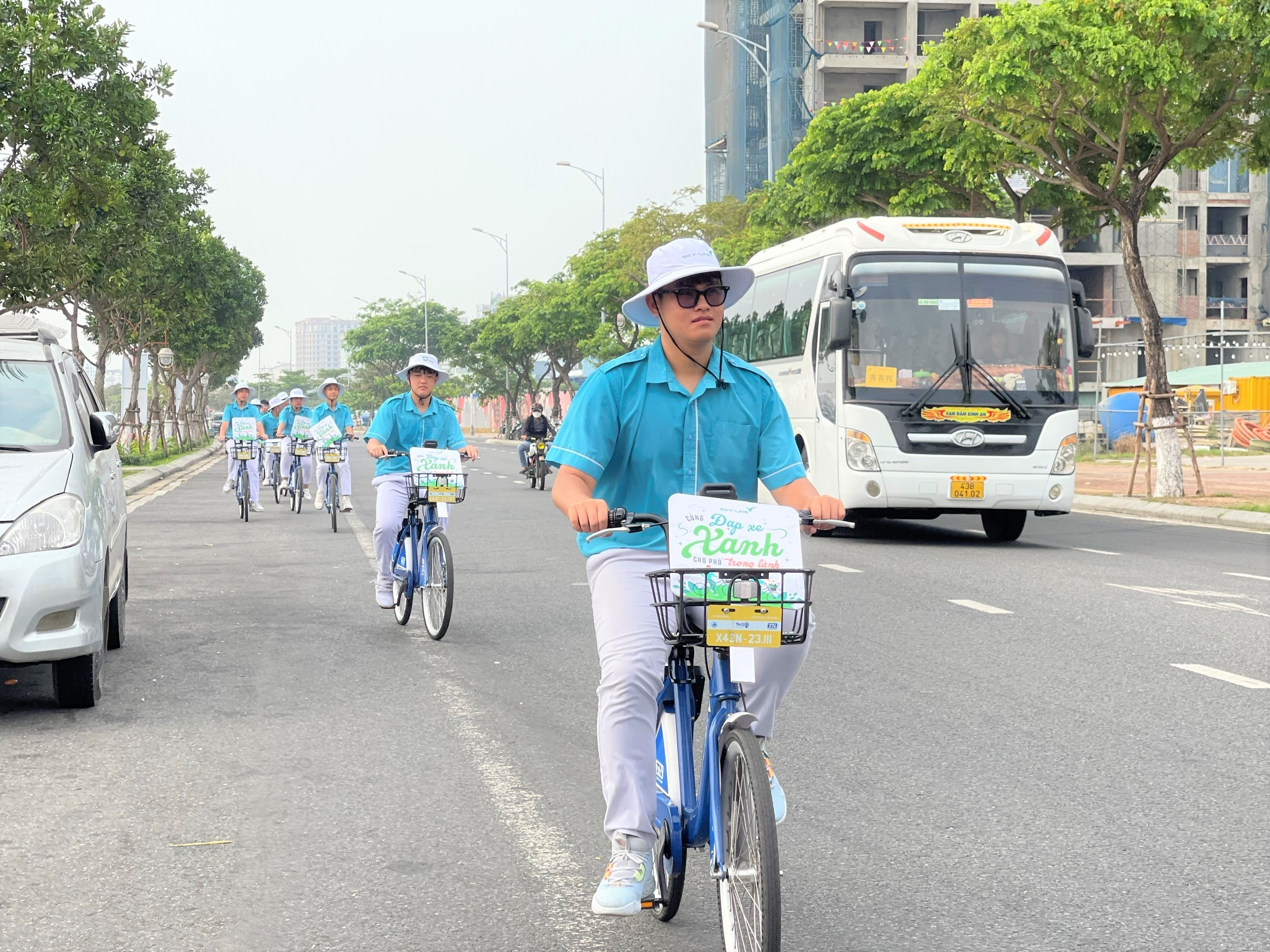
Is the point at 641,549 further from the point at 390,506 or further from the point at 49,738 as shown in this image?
the point at 390,506

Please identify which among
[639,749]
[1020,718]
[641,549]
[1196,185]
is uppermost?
[1196,185]

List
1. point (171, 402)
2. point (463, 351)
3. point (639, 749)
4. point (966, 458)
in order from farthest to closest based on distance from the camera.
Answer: point (463, 351)
point (171, 402)
point (966, 458)
point (639, 749)

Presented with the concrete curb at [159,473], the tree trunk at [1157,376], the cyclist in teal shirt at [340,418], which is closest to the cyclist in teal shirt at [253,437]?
the cyclist in teal shirt at [340,418]

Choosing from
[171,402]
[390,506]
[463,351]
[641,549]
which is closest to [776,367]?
[390,506]

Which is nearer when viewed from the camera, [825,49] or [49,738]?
[49,738]

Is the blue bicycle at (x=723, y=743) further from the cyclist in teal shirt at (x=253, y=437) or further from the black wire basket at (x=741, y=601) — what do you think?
the cyclist in teal shirt at (x=253, y=437)

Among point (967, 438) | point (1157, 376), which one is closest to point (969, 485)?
point (967, 438)

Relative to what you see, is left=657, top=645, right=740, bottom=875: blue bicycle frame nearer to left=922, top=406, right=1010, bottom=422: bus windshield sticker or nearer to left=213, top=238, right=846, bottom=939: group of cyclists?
left=213, top=238, right=846, bottom=939: group of cyclists

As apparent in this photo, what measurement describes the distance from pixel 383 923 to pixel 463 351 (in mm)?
96141

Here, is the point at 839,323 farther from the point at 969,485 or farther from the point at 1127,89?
the point at 1127,89

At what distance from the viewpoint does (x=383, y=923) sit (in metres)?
4.21

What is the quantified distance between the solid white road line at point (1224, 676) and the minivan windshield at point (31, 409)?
228 inches

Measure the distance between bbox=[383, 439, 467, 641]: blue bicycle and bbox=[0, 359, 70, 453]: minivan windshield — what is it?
237 centimetres

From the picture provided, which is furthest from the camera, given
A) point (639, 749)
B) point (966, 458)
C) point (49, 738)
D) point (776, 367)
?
point (776, 367)
